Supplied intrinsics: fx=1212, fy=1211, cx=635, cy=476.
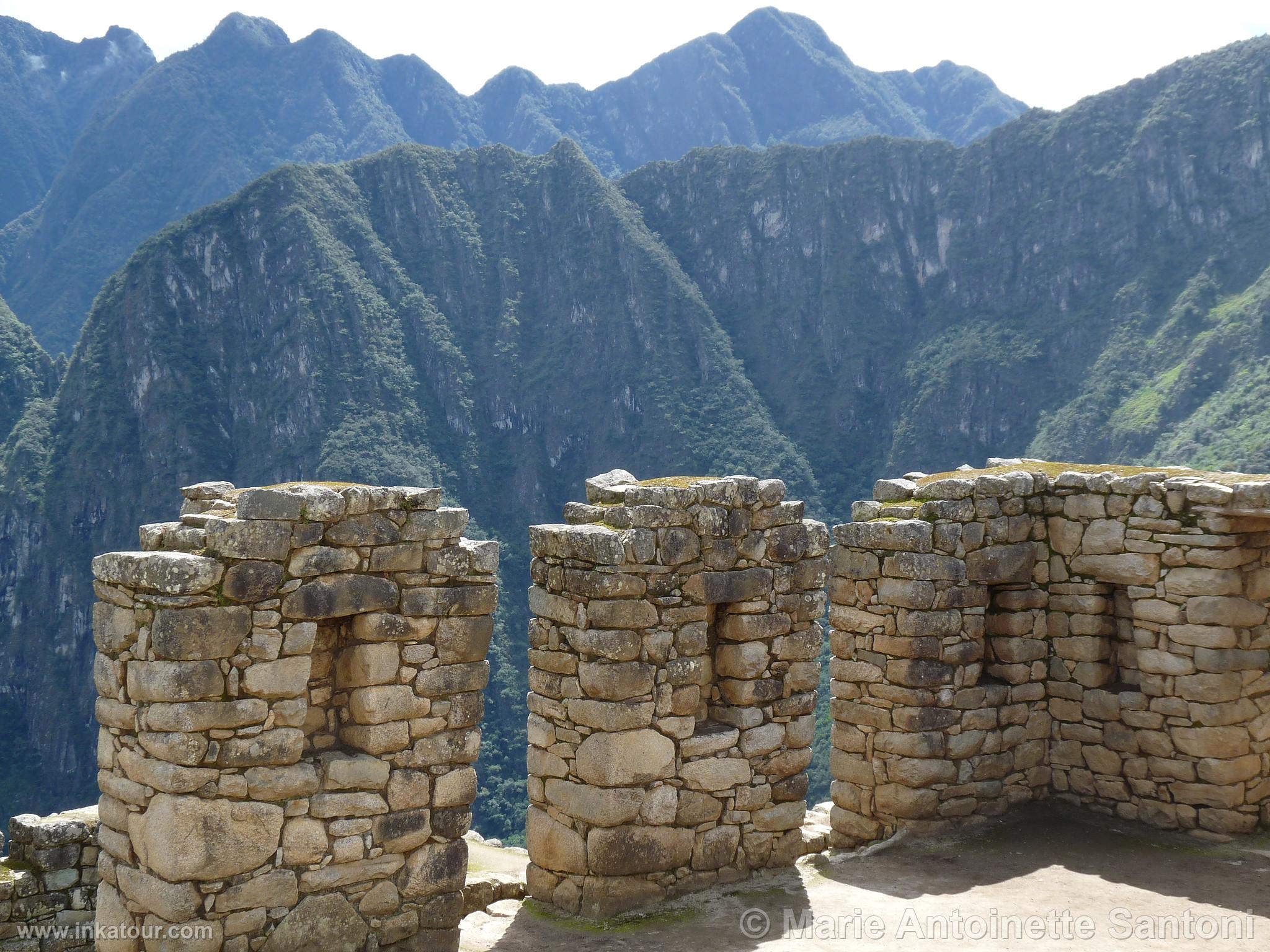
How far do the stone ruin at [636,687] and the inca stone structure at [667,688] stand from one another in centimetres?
2

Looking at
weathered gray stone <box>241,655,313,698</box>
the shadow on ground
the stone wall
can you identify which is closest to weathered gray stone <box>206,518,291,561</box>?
weathered gray stone <box>241,655,313,698</box>

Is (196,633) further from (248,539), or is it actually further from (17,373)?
(17,373)

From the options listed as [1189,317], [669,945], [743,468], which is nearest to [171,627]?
[669,945]

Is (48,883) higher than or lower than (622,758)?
lower

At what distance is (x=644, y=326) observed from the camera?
149m

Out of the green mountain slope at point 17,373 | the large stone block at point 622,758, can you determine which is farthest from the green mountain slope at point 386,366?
the large stone block at point 622,758

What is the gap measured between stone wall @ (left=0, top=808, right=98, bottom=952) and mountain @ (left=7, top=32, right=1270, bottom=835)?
90998mm

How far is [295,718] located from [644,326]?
471 feet

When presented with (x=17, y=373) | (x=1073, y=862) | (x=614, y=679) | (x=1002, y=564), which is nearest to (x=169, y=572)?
(x=614, y=679)

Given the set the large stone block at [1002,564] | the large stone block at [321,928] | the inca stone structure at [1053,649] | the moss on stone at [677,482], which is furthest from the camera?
the large stone block at [1002,564]

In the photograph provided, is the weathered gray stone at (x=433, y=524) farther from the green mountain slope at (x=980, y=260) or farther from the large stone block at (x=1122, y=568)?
the green mountain slope at (x=980, y=260)

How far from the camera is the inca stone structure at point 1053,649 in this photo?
31.2 feet

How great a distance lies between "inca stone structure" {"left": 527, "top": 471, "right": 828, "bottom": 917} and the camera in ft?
26.1

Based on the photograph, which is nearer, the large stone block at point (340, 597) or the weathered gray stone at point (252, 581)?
the weathered gray stone at point (252, 581)
